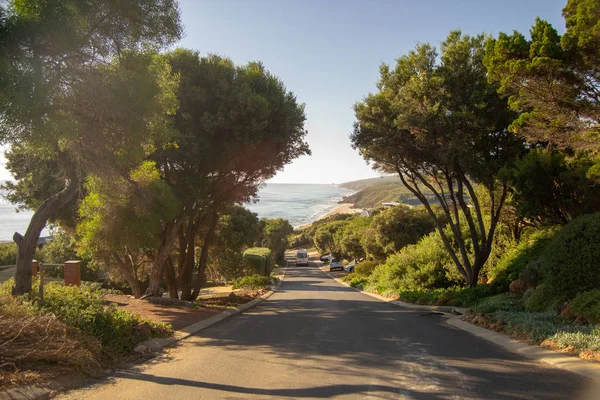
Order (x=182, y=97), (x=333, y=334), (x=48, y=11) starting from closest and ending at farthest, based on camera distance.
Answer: (x=48, y=11) → (x=333, y=334) → (x=182, y=97)

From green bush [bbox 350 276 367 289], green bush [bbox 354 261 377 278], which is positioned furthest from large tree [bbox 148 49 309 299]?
green bush [bbox 354 261 377 278]

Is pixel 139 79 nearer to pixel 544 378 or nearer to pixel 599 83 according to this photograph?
pixel 544 378

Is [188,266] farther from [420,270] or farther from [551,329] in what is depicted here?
[551,329]

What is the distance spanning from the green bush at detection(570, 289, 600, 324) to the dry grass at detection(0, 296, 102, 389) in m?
8.47

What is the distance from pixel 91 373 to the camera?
6.44 meters

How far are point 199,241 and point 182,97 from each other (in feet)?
45.7

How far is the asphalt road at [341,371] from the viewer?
18.6ft

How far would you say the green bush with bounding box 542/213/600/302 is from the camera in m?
10.2

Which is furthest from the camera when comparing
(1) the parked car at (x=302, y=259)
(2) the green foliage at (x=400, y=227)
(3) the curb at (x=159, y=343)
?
(1) the parked car at (x=302, y=259)

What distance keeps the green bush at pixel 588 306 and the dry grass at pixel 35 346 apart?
8.47m

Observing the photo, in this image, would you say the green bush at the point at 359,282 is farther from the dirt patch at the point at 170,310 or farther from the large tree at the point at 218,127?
the dirt patch at the point at 170,310

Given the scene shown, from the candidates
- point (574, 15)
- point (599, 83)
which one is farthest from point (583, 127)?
point (574, 15)

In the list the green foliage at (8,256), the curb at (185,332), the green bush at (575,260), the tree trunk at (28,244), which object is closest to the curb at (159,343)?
the curb at (185,332)

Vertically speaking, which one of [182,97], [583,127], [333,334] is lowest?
[333,334]
